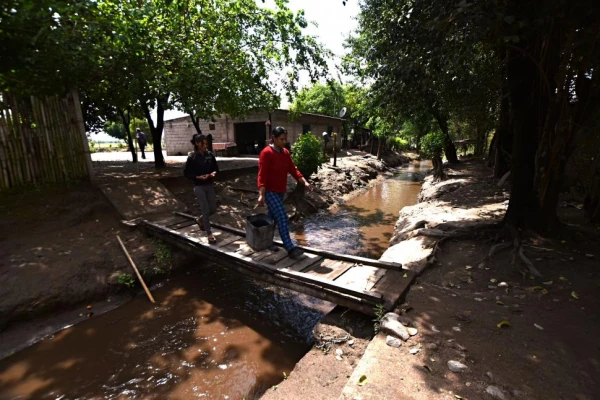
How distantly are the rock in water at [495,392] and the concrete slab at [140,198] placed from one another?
24.3 feet

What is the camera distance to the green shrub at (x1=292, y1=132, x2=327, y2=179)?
11.7 metres

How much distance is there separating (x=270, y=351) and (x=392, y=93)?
4.61 metres

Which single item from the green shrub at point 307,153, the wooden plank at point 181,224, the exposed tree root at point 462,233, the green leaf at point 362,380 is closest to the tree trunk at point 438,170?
the green shrub at point 307,153

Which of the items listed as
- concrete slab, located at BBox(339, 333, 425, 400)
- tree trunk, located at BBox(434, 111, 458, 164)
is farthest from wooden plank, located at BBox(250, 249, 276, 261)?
tree trunk, located at BBox(434, 111, 458, 164)

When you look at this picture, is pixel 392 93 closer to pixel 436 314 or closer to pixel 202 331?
pixel 436 314

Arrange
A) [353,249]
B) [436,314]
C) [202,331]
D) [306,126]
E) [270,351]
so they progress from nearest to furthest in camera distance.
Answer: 1. [436,314]
2. [270,351]
3. [202,331]
4. [353,249]
5. [306,126]

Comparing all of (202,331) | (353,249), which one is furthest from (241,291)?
(353,249)

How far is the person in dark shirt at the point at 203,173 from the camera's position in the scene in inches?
202

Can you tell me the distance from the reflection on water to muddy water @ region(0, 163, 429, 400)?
9.47ft

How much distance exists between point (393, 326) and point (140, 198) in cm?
724

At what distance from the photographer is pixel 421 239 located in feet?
18.3

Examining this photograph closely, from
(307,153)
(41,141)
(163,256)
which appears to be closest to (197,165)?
(163,256)

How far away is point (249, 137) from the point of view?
73.7 feet

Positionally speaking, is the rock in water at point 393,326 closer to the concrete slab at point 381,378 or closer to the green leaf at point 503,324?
the concrete slab at point 381,378
